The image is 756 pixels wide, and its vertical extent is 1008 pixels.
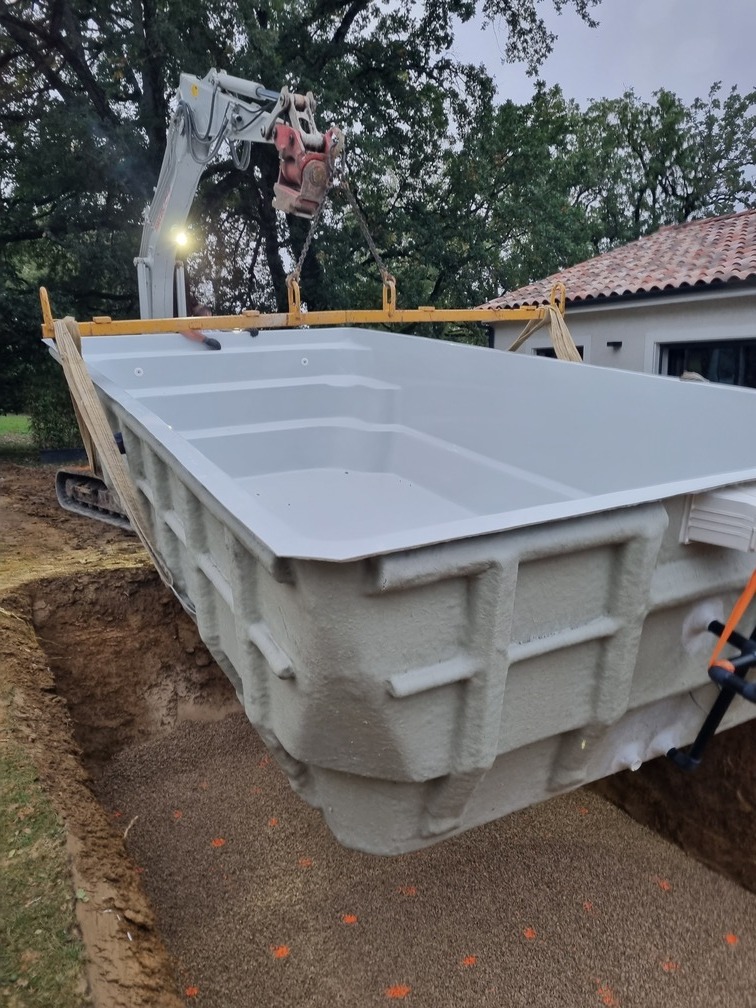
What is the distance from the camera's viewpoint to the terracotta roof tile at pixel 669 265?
319 inches

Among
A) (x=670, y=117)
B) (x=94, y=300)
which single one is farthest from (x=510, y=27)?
(x=670, y=117)

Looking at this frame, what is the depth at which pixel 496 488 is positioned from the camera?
3912mm

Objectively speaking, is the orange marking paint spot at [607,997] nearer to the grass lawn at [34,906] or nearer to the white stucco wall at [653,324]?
the grass lawn at [34,906]

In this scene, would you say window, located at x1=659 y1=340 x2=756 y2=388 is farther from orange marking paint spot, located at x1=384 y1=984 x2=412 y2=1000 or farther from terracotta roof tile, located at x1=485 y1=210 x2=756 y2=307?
orange marking paint spot, located at x1=384 y1=984 x2=412 y2=1000

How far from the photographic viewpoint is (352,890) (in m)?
2.93

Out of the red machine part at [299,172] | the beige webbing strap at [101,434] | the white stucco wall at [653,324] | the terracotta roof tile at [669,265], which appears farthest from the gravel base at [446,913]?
the terracotta roof tile at [669,265]

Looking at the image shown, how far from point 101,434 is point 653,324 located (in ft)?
25.6

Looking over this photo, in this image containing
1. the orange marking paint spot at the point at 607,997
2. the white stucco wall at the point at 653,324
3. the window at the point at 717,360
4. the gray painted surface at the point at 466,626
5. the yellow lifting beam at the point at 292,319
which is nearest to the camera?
the gray painted surface at the point at 466,626

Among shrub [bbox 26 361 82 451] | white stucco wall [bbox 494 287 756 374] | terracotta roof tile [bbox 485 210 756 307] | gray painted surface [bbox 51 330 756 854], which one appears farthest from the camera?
shrub [bbox 26 361 82 451]

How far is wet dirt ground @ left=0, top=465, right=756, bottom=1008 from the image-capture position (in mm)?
2488

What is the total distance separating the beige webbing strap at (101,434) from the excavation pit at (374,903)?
1.05 m

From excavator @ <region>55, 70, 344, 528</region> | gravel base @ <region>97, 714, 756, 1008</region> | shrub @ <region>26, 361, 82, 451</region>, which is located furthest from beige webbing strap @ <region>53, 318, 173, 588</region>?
shrub @ <region>26, 361, 82, 451</region>

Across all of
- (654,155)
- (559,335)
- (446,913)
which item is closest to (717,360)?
(559,335)

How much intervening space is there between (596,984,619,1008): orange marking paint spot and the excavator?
3565 mm
